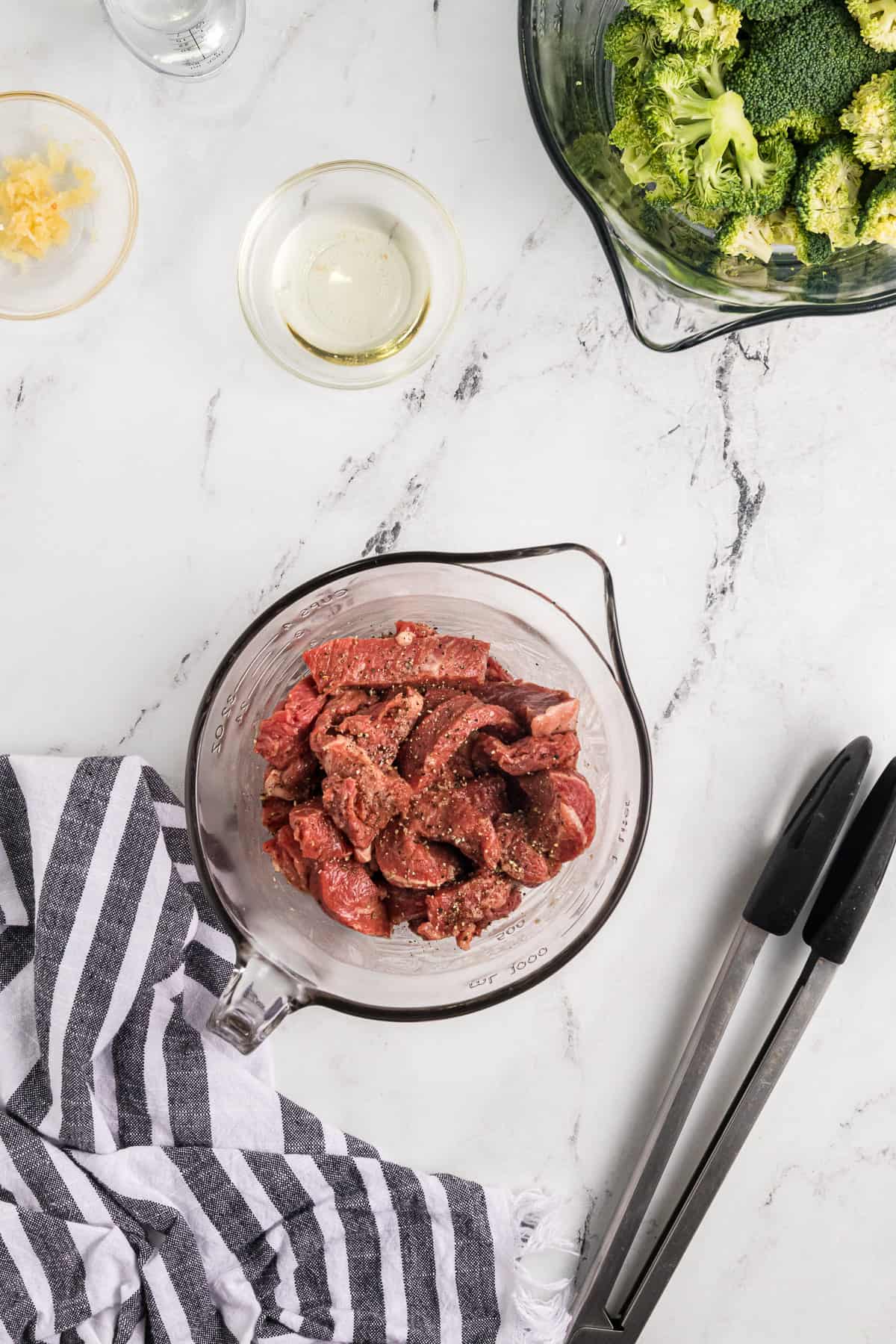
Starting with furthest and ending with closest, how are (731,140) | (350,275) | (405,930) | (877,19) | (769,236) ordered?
1. (350,275)
2. (405,930)
3. (769,236)
4. (731,140)
5. (877,19)

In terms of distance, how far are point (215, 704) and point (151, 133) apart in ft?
3.69

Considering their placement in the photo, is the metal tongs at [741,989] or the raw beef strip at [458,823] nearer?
the raw beef strip at [458,823]

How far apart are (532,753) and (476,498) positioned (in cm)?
64

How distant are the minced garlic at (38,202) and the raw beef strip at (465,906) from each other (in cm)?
150

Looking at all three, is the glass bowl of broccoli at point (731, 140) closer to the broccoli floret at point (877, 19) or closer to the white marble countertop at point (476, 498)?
the broccoli floret at point (877, 19)

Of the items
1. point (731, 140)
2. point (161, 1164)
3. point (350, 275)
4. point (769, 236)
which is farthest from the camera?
point (350, 275)

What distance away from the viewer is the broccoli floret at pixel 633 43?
5.64 feet

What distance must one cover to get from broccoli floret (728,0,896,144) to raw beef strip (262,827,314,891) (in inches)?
54.0

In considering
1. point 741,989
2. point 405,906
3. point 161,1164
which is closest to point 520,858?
point 405,906

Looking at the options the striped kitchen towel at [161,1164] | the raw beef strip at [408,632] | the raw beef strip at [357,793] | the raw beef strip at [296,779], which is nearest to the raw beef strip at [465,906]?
the raw beef strip at [357,793]

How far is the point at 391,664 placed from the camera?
1.80 meters

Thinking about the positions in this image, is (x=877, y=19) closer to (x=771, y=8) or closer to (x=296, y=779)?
(x=771, y=8)

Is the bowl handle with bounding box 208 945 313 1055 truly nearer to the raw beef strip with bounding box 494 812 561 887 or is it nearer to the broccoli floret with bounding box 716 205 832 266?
the raw beef strip with bounding box 494 812 561 887

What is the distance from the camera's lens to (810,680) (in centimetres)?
219
